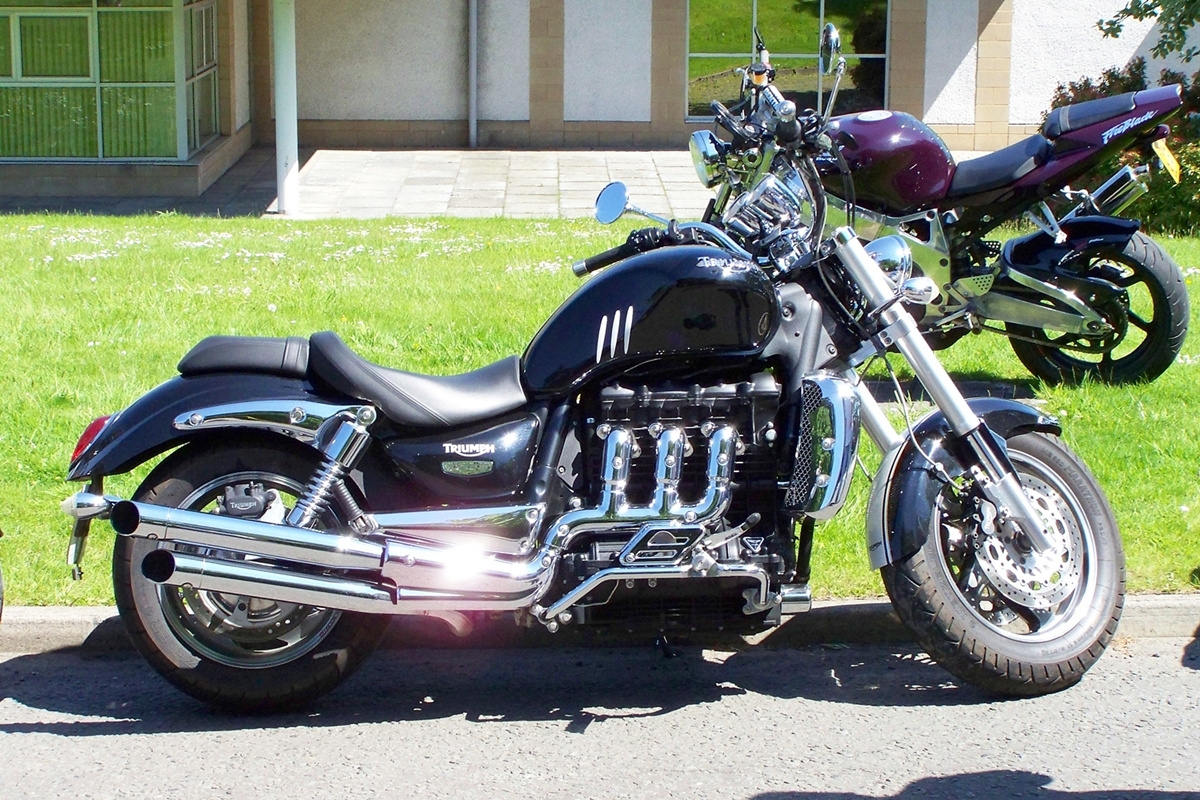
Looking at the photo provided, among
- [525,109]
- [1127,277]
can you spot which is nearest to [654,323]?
[1127,277]

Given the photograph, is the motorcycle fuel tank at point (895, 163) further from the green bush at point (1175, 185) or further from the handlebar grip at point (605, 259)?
the green bush at point (1175, 185)

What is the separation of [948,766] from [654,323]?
4.80 feet

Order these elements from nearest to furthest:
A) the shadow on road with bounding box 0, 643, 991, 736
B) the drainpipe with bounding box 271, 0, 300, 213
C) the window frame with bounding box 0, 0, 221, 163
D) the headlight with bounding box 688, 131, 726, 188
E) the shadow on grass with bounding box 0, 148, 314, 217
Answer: the shadow on road with bounding box 0, 643, 991, 736
the headlight with bounding box 688, 131, 726, 188
the drainpipe with bounding box 271, 0, 300, 213
the shadow on grass with bounding box 0, 148, 314, 217
the window frame with bounding box 0, 0, 221, 163

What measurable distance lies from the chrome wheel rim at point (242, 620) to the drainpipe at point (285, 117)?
39.5 ft

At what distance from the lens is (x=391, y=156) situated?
2058 cm

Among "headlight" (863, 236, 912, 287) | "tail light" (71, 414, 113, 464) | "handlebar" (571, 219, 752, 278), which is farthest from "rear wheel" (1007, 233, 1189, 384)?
"tail light" (71, 414, 113, 464)

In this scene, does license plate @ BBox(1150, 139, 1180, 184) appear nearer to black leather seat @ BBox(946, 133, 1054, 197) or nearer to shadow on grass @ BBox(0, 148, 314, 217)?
black leather seat @ BBox(946, 133, 1054, 197)

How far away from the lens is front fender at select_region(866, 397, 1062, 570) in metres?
4.23

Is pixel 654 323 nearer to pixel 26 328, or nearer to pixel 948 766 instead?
pixel 948 766

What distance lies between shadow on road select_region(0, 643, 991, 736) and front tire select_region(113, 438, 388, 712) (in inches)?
5.0

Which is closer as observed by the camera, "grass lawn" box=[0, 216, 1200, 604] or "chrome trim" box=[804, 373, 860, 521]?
"chrome trim" box=[804, 373, 860, 521]

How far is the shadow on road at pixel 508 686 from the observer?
4316 mm

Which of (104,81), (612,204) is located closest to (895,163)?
(612,204)

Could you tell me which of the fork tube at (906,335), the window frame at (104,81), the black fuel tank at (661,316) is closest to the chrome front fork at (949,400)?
the fork tube at (906,335)
